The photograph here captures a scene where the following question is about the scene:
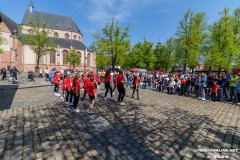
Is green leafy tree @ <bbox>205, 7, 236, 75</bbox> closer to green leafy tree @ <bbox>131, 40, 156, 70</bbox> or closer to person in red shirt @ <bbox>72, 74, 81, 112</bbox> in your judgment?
green leafy tree @ <bbox>131, 40, 156, 70</bbox>

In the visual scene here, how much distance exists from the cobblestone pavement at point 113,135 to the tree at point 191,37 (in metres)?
20.0

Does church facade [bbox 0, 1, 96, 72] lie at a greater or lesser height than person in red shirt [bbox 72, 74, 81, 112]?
greater

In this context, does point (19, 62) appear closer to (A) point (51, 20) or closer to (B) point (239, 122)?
(A) point (51, 20)

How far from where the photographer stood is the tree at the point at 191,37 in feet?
79.5

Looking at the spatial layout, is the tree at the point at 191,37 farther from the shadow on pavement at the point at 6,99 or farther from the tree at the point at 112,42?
the shadow on pavement at the point at 6,99

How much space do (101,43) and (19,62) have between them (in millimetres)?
30220

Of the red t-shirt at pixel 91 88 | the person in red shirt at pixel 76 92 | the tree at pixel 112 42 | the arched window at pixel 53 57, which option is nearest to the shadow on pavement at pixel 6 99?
the person in red shirt at pixel 76 92

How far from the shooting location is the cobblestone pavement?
3.39 m

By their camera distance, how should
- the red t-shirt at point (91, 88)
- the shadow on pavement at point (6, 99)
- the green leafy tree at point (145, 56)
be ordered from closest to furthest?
the red t-shirt at point (91, 88) < the shadow on pavement at point (6, 99) < the green leafy tree at point (145, 56)

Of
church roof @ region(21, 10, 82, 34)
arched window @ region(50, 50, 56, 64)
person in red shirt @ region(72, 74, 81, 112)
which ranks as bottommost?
person in red shirt @ region(72, 74, 81, 112)

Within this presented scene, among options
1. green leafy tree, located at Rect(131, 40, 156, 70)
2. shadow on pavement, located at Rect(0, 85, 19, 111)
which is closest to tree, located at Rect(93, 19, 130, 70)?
green leafy tree, located at Rect(131, 40, 156, 70)

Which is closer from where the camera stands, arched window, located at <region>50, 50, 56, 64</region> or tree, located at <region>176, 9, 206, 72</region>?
tree, located at <region>176, 9, 206, 72</region>

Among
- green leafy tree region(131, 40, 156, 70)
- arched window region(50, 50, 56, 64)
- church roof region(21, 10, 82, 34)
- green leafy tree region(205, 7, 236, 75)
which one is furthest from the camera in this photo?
church roof region(21, 10, 82, 34)

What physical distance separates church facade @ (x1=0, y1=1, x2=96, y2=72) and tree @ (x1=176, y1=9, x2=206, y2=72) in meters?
26.1
